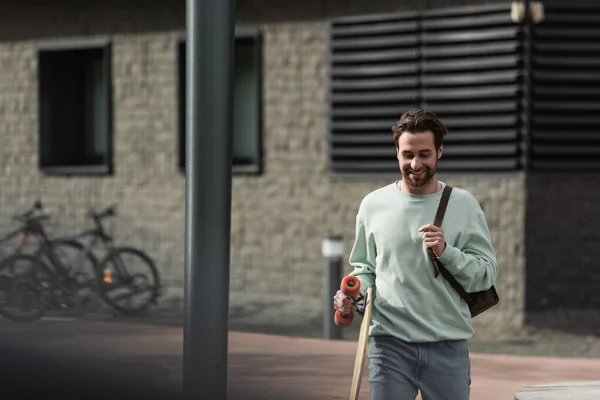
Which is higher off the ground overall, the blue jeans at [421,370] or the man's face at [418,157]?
the man's face at [418,157]

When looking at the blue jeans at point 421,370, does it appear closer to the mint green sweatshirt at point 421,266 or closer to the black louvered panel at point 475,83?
the mint green sweatshirt at point 421,266

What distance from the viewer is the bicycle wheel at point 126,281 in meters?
13.9

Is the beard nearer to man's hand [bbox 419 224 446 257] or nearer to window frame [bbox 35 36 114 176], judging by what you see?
man's hand [bbox 419 224 446 257]

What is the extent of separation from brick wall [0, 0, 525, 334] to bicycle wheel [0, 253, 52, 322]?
79.6 inches

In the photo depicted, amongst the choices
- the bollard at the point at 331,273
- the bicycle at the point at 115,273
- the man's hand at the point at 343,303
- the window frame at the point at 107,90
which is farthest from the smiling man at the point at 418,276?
the window frame at the point at 107,90

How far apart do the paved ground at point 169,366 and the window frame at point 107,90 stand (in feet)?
13.7

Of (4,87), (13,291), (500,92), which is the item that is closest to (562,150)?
(500,92)

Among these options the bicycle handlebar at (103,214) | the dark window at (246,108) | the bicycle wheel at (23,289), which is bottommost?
→ the bicycle wheel at (23,289)

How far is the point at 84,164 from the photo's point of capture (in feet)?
56.2

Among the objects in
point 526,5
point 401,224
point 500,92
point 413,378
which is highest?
point 526,5

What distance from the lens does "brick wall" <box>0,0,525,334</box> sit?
14398 millimetres

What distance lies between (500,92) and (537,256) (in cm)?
165

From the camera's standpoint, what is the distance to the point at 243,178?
15352mm

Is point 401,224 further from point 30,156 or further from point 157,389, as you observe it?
point 30,156
